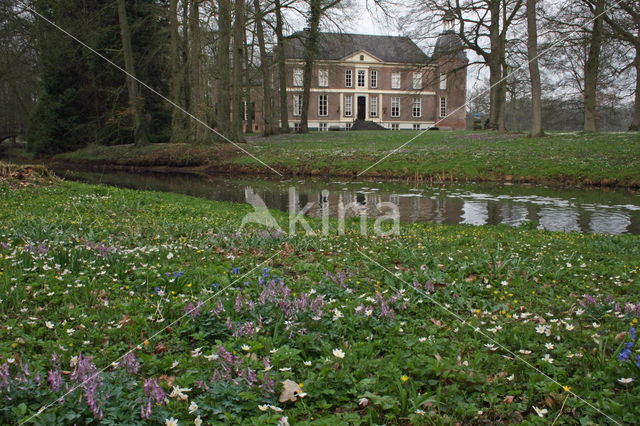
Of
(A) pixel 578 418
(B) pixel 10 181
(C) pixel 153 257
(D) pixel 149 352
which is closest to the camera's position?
(A) pixel 578 418

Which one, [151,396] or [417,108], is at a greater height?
[417,108]

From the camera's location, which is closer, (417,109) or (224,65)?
(224,65)

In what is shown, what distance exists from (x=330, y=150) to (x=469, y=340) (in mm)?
23706

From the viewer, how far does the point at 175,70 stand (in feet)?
92.5

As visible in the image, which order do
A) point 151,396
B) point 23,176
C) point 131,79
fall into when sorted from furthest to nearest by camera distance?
point 131,79 → point 23,176 → point 151,396

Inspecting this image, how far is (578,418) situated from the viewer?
9.28 ft

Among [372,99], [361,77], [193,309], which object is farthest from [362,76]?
[193,309]

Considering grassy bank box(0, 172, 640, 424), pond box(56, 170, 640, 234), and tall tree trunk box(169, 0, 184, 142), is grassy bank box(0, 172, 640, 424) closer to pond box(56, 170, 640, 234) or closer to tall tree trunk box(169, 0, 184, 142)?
pond box(56, 170, 640, 234)

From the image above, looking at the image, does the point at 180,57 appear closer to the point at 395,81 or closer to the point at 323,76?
the point at 323,76

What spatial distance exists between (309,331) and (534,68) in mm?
25963

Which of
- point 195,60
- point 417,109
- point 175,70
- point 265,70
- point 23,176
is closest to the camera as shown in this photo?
point 23,176

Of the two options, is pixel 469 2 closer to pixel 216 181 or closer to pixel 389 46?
pixel 216 181

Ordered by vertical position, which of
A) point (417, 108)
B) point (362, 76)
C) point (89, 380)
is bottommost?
point (89, 380)

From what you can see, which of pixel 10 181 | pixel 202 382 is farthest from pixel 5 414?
pixel 10 181
